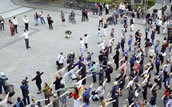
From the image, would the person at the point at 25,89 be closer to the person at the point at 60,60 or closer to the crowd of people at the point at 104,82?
the crowd of people at the point at 104,82

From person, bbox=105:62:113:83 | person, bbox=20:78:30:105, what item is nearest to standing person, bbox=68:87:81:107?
person, bbox=20:78:30:105

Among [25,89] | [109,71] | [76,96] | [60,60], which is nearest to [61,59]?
[60,60]

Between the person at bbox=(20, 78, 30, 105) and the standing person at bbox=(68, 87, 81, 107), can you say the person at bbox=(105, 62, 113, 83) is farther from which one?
the person at bbox=(20, 78, 30, 105)

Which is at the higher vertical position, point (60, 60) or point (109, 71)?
point (60, 60)

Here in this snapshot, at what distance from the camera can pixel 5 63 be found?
19.3 meters

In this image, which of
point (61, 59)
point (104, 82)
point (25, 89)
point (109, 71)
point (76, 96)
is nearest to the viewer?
point (76, 96)

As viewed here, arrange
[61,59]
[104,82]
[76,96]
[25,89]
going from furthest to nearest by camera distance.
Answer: [61,59] → [104,82] → [25,89] → [76,96]

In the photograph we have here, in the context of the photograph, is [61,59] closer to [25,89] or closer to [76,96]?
[25,89]

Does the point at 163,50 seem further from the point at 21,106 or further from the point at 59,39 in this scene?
the point at 21,106

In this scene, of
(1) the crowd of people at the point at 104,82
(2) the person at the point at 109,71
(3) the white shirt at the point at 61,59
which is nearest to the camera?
(1) the crowd of people at the point at 104,82

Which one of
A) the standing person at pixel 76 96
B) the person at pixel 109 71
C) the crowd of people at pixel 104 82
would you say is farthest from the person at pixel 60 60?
the standing person at pixel 76 96

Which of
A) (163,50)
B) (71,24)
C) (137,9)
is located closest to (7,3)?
(71,24)

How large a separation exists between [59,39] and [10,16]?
8090 mm

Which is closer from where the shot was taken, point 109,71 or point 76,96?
point 76,96
